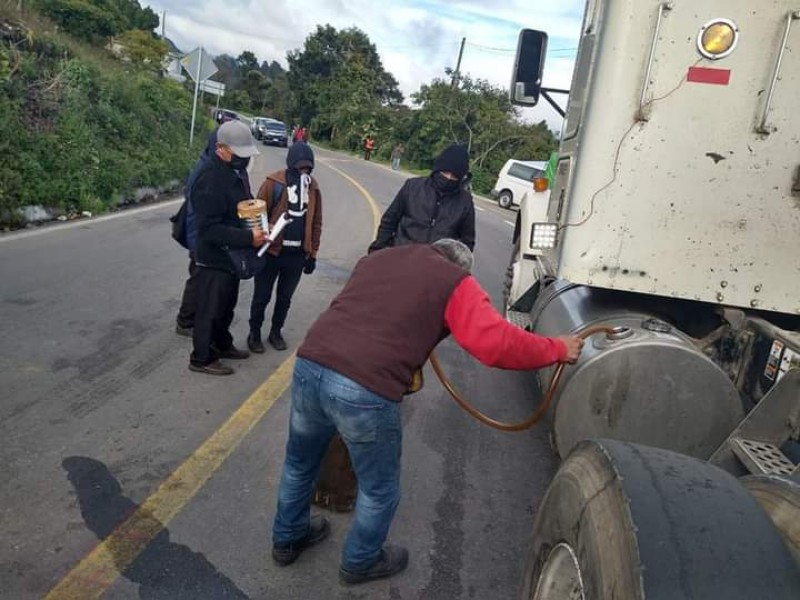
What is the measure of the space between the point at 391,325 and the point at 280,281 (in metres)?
3.46

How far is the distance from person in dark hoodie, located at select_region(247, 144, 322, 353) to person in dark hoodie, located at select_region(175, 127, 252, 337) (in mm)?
310

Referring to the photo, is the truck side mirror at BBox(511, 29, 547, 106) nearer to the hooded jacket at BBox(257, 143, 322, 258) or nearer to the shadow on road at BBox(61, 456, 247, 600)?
the hooded jacket at BBox(257, 143, 322, 258)

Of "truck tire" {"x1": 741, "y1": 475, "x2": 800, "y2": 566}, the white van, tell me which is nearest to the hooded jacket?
"truck tire" {"x1": 741, "y1": 475, "x2": 800, "y2": 566}

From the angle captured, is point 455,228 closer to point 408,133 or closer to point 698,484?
point 698,484

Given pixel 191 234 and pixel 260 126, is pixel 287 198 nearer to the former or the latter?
pixel 191 234

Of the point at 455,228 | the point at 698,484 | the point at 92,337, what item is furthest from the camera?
the point at 92,337

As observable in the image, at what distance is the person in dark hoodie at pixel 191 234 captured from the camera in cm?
514

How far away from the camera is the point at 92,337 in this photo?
590 centimetres

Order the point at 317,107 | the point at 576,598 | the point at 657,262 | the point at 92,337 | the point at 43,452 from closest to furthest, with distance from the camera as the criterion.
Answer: the point at 576,598, the point at 657,262, the point at 43,452, the point at 92,337, the point at 317,107

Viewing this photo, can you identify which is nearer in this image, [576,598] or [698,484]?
[698,484]

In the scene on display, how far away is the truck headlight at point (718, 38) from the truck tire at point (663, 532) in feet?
6.93

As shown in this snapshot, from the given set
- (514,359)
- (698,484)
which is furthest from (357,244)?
(698,484)

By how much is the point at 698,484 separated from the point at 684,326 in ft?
7.26

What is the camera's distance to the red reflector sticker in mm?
3348
